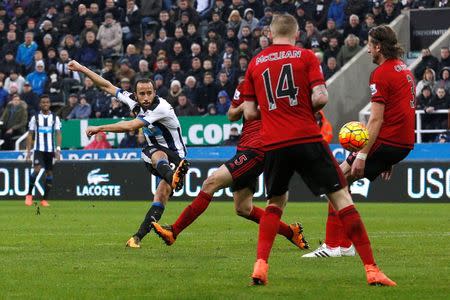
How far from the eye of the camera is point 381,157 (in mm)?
11406

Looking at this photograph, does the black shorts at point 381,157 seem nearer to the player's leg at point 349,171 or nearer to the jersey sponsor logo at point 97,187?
the player's leg at point 349,171

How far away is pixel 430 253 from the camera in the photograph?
39.7 feet

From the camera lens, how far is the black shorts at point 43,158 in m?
24.9

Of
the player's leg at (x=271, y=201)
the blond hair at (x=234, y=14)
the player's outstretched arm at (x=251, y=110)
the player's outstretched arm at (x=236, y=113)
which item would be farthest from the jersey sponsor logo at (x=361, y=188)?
the player's outstretched arm at (x=251, y=110)

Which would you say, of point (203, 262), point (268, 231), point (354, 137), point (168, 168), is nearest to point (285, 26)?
point (268, 231)

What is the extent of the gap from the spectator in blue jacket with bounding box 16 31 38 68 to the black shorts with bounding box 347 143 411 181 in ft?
77.9

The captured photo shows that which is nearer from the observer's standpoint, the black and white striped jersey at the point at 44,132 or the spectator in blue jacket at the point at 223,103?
the black and white striped jersey at the point at 44,132

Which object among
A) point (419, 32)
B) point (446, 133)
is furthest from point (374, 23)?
point (446, 133)

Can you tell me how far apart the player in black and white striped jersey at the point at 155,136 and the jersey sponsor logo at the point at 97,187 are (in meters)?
12.7

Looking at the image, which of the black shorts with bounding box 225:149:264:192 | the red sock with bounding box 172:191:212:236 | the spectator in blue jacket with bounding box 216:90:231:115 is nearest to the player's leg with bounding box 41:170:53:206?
the spectator in blue jacket with bounding box 216:90:231:115

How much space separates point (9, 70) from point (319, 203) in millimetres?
13078

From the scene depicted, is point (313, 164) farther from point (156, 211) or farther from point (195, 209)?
point (156, 211)

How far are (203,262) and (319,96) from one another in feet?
9.34

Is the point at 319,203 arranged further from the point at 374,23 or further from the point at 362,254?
the point at 362,254
